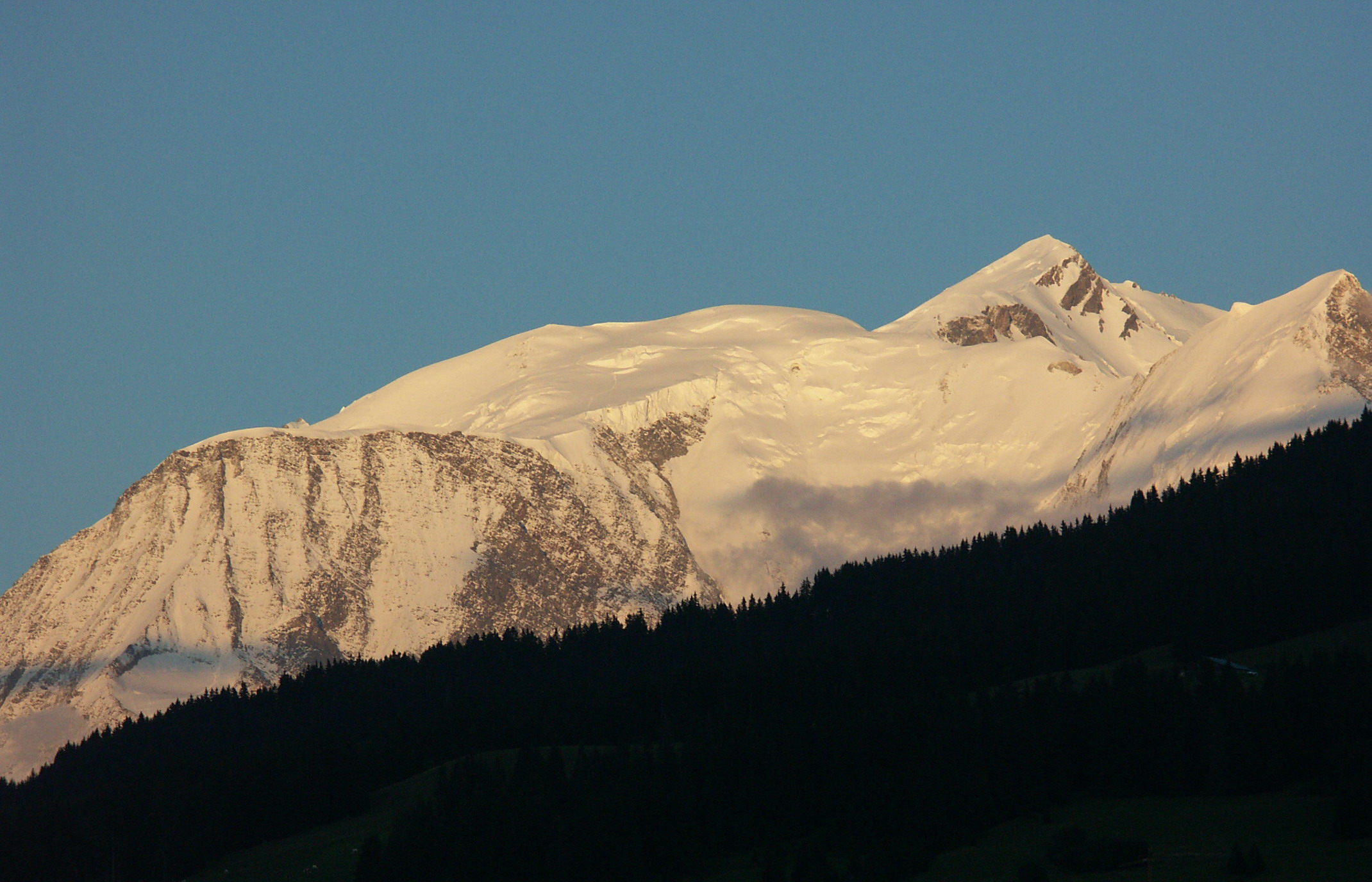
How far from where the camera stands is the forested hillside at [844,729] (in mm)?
A: 121188

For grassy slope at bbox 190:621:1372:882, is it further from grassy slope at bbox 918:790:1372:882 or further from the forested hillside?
the forested hillside

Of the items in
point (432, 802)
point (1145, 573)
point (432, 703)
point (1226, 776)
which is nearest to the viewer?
point (1226, 776)

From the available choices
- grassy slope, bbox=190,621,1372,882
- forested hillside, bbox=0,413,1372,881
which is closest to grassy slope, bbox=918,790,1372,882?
grassy slope, bbox=190,621,1372,882

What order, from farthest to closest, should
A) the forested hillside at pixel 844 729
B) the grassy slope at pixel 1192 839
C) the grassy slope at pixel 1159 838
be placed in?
the forested hillside at pixel 844 729, the grassy slope at pixel 1159 838, the grassy slope at pixel 1192 839

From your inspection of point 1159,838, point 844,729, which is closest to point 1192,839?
point 1159,838

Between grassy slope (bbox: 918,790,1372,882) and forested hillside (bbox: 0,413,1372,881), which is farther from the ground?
forested hillside (bbox: 0,413,1372,881)

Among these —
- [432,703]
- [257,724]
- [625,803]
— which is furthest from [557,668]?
[625,803]

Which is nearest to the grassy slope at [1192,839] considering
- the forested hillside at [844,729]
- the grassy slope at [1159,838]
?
the grassy slope at [1159,838]

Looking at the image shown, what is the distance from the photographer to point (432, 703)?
18300 centimetres

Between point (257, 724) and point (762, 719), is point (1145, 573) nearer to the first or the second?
point (762, 719)

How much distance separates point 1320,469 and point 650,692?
64963 millimetres

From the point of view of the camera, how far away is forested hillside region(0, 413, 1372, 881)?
121 metres

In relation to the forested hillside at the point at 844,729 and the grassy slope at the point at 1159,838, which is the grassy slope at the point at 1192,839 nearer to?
the grassy slope at the point at 1159,838

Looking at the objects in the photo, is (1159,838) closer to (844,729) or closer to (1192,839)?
(1192,839)
